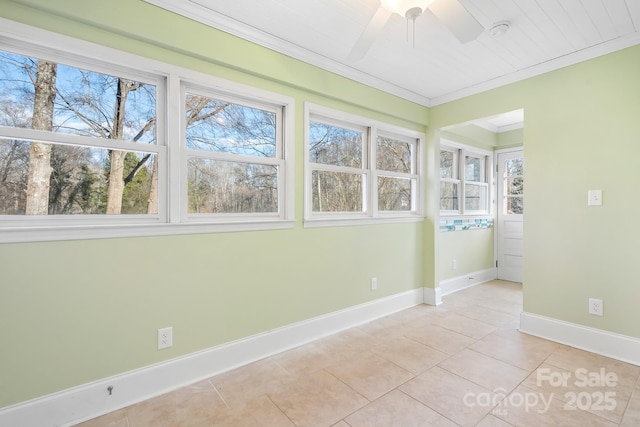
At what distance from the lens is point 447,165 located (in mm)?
4312

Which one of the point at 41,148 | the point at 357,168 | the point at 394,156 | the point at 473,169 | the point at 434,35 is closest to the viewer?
the point at 41,148

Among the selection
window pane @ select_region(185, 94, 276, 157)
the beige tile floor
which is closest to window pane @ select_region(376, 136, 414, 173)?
window pane @ select_region(185, 94, 276, 157)

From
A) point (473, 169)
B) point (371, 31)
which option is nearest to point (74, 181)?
point (371, 31)

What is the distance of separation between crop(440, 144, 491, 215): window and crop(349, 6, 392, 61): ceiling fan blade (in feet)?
9.04

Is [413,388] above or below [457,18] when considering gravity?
below

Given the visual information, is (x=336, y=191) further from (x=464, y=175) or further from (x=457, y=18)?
(x=464, y=175)

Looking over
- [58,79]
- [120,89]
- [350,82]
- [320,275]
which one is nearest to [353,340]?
[320,275]

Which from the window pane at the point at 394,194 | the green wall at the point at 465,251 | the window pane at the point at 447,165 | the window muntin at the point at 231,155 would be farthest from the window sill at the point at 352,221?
the window pane at the point at 447,165

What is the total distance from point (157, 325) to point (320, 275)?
1335 mm

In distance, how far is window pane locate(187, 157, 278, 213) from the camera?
214cm

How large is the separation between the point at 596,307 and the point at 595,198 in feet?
2.94

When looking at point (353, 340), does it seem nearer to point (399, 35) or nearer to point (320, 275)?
point (320, 275)

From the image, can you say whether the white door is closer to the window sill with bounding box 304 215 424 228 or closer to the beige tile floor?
the window sill with bounding box 304 215 424 228

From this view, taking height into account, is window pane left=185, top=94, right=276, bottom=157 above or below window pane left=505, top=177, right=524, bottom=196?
above
